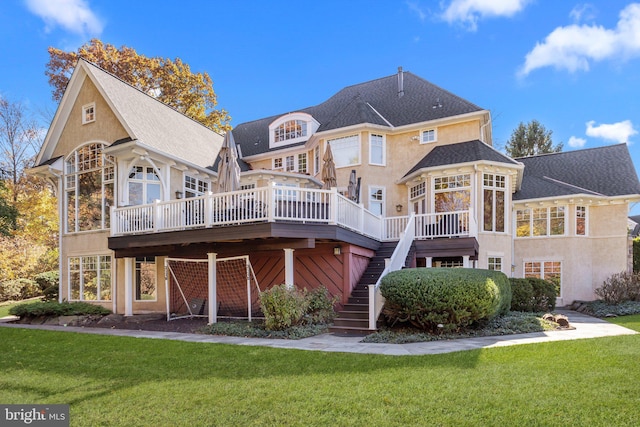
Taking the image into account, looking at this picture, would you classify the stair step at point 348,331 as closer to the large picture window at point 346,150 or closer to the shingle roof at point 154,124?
the shingle roof at point 154,124

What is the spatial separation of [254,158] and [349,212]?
9.77m

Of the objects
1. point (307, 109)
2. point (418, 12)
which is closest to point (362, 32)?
point (418, 12)

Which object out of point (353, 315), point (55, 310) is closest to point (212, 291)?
point (353, 315)

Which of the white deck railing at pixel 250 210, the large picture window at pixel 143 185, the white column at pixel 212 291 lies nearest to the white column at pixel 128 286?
the white deck railing at pixel 250 210

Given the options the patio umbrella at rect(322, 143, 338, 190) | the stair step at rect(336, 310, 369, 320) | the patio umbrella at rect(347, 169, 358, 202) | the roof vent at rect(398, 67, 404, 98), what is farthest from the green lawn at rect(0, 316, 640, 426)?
the roof vent at rect(398, 67, 404, 98)

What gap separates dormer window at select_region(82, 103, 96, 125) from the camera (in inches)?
593

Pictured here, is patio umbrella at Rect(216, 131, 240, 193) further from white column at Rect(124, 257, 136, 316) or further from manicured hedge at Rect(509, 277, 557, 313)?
manicured hedge at Rect(509, 277, 557, 313)

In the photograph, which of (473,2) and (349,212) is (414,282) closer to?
(349,212)

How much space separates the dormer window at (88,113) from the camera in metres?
15.1

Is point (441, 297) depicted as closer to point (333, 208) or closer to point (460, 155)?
point (333, 208)

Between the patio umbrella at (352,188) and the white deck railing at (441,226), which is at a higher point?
the patio umbrella at (352,188)

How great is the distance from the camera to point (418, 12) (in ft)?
54.2

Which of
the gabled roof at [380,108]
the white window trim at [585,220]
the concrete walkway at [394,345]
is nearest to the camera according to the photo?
the concrete walkway at [394,345]

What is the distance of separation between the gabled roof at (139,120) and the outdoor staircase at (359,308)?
737cm
